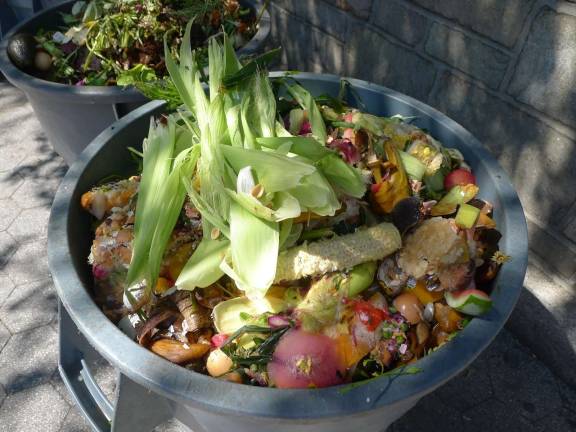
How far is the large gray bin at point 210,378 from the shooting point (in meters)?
0.88

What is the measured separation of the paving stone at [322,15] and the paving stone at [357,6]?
38 mm

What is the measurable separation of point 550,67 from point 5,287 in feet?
7.65

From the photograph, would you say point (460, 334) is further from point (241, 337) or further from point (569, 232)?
point (569, 232)

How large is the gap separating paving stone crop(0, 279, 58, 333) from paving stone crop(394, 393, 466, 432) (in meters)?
1.49

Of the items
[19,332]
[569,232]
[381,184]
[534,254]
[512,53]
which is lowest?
[19,332]

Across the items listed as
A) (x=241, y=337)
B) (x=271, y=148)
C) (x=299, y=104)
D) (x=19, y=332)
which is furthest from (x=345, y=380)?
(x=19, y=332)

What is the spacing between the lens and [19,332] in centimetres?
200

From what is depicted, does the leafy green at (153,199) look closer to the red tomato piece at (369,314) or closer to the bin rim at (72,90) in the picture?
the red tomato piece at (369,314)

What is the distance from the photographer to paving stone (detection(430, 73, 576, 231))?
173 centimetres

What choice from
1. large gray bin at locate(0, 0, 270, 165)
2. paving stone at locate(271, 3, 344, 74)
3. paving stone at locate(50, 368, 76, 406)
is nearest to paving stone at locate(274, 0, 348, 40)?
paving stone at locate(271, 3, 344, 74)

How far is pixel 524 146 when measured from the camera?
71.9 inches

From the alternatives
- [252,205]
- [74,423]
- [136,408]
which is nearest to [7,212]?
[74,423]

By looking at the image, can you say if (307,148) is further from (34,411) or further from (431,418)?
(34,411)

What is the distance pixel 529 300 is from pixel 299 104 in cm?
128
